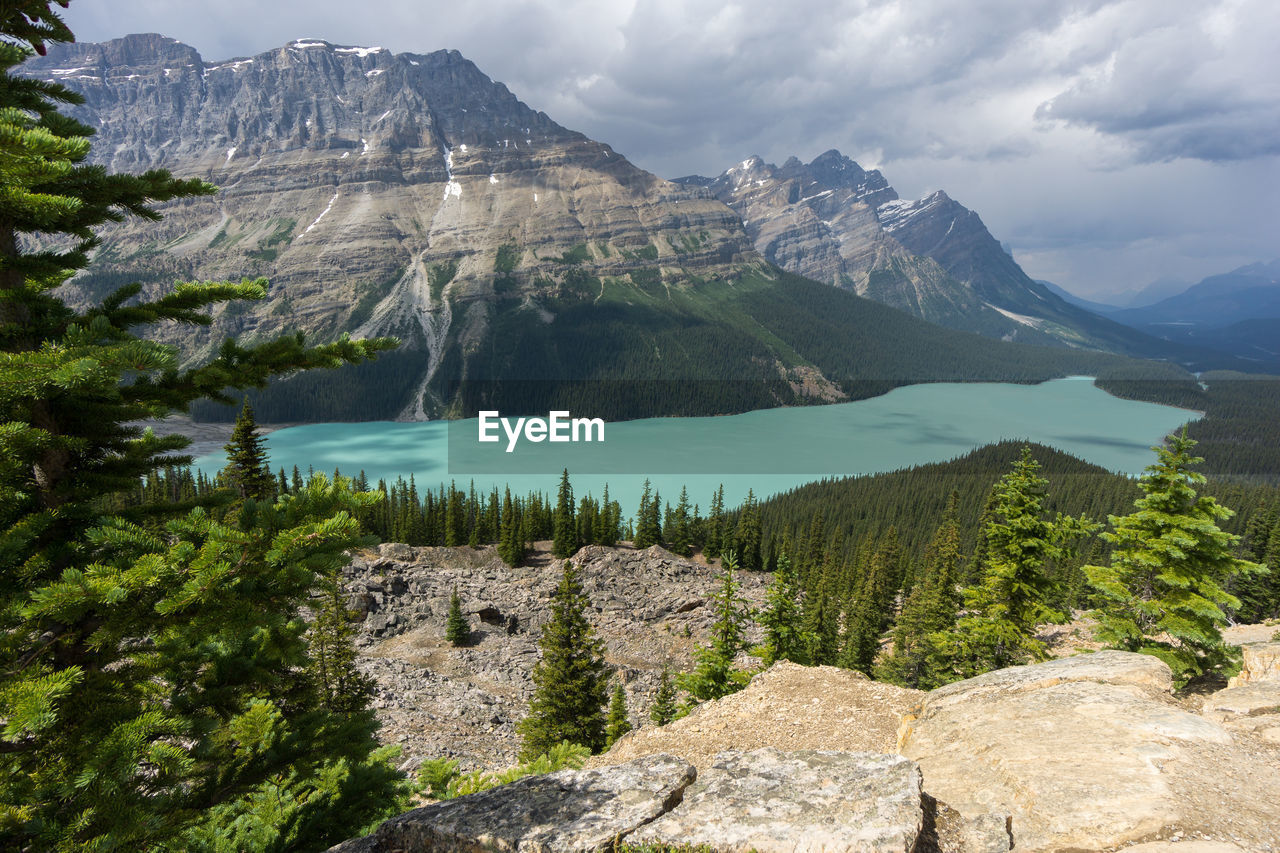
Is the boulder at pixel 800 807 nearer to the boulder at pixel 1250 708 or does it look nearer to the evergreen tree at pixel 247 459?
the boulder at pixel 1250 708

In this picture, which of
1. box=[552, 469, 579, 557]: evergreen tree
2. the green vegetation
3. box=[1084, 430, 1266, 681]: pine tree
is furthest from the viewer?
box=[552, 469, 579, 557]: evergreen tree

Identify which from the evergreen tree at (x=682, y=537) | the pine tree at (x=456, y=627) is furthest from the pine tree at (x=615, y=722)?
the evergreen tree at (x=682, y=537)

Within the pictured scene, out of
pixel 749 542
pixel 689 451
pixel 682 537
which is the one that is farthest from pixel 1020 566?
pixel 689 451

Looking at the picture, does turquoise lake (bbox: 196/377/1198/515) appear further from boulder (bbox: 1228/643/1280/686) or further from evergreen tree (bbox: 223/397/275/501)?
boulder (bbox: 1228/643/1280/686)

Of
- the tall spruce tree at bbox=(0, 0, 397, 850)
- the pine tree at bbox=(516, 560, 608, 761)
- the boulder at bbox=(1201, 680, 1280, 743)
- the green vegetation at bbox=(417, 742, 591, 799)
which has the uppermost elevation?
the tall spruce tree at bbox=(0, 0, 397, 850)

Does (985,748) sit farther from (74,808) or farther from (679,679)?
(679,679)

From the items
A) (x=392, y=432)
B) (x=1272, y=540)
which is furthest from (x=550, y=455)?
(x=1272, y=540)

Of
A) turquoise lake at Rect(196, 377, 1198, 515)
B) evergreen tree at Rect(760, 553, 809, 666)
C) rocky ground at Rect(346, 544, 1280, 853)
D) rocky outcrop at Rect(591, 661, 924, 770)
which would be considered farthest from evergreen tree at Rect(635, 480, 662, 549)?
rocky outcrop at Rect(591, 661, 924, 770)
